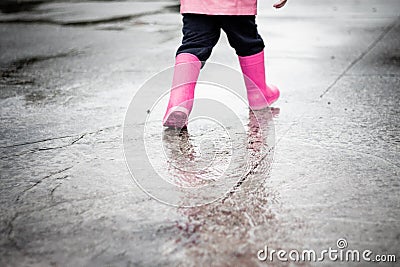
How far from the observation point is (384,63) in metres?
4.87

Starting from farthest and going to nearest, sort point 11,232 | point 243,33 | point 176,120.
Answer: point 243,33 < point 176,120 < point 11,232

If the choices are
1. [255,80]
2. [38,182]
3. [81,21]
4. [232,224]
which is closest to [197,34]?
[255,80]

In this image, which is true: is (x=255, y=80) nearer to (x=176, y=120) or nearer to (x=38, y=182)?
(x=176, y=120)

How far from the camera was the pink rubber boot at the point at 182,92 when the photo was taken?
3.18 metres

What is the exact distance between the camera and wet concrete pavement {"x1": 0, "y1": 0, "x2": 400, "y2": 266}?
79.0 inches

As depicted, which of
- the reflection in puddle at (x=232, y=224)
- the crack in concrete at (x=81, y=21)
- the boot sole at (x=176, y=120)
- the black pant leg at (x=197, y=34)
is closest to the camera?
the reflection in puddle at (x=232, y=224)

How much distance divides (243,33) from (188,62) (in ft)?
1.30

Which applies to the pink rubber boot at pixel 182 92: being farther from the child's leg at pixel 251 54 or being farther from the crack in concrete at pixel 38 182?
the crack in concrete at pixel 38 182

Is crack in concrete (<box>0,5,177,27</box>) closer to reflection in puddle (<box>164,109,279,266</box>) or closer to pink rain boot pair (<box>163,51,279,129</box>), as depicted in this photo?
pink rain boot pair (<box>163,51,279,129</box>)

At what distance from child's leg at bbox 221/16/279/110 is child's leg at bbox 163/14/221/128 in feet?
0.33

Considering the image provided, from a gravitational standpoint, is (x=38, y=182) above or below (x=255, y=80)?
above

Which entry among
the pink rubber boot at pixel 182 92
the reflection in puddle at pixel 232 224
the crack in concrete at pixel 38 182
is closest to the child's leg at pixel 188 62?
the pink rubber boot at pixel 182 92

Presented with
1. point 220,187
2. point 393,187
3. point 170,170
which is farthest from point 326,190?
point 170,170

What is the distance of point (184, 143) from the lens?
3.01 meters
